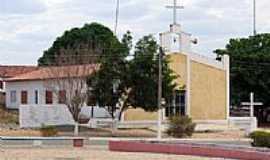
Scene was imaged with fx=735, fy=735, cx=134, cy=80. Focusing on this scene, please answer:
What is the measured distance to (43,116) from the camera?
5475 centimetres

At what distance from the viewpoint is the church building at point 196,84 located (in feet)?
185

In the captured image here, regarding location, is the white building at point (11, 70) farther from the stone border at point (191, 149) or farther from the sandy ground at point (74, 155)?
the stone border at point (191, 149)

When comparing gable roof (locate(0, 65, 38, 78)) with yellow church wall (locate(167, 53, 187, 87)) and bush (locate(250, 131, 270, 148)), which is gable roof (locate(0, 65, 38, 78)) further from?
bush (locate(250, 131, 270, 148))

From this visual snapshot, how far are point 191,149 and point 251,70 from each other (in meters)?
39.3

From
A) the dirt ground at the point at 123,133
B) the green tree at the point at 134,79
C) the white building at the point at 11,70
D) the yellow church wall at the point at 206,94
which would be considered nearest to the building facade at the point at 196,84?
the yellow church wall at the point at 206,94

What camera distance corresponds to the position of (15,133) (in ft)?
156

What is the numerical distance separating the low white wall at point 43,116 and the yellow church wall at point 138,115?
4.23 m

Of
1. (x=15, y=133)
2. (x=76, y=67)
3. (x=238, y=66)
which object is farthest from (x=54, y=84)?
(x=238, y=66)

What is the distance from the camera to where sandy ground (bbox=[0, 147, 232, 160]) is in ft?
93.4

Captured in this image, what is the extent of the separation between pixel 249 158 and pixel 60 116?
30.7 metres

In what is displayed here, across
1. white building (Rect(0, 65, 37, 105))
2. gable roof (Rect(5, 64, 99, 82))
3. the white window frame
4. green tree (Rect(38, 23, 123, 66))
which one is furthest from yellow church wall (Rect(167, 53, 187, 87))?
white building (Rect(0, 65, 37, 105))

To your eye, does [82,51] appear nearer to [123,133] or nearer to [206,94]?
[123,133]

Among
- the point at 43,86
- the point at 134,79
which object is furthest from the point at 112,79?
the point at 43,86

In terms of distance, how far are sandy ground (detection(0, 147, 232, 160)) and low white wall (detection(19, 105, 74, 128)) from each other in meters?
20.8
